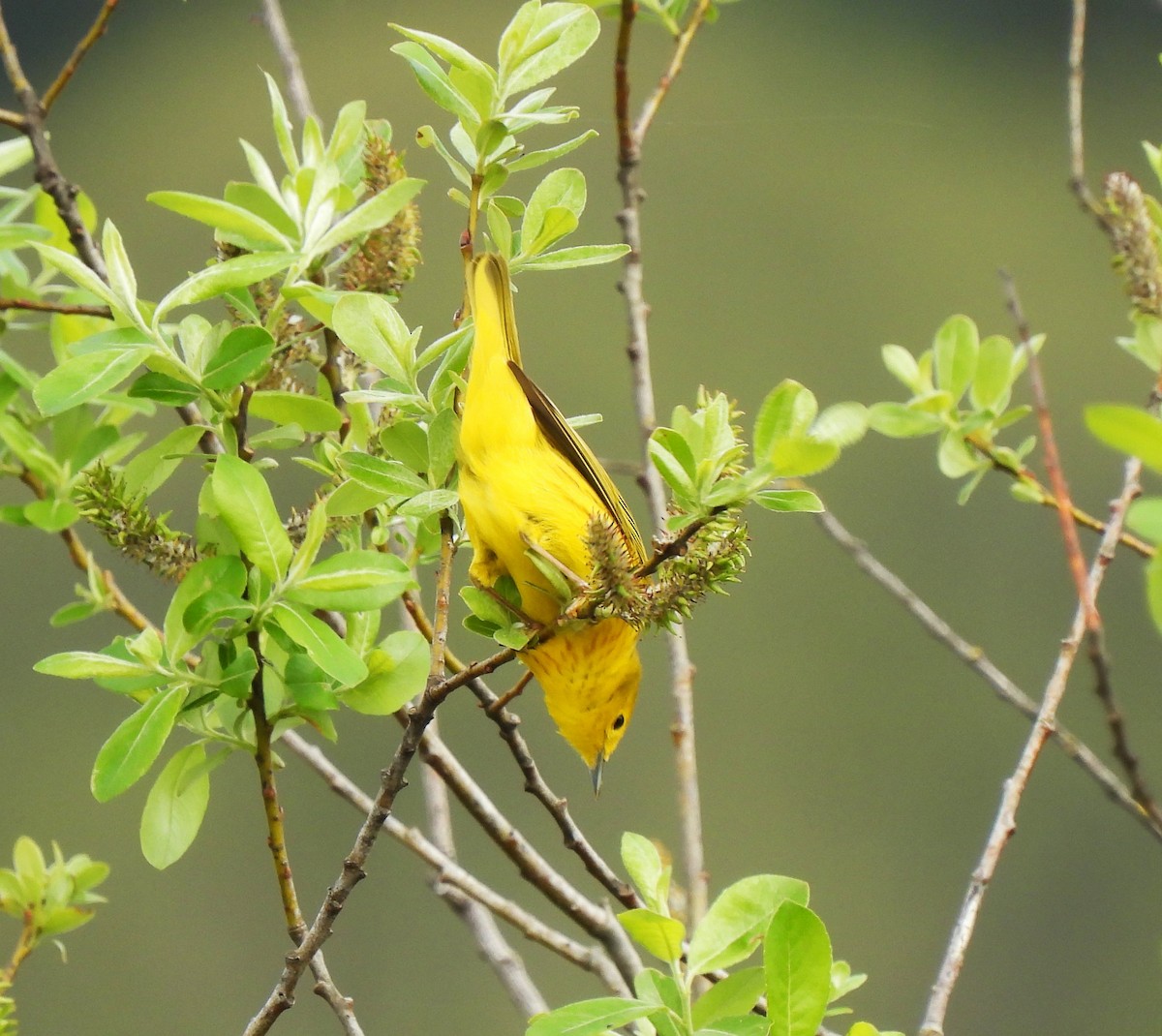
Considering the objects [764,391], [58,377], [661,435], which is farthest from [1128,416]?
[764,391]

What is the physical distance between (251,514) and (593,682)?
33.0 inches

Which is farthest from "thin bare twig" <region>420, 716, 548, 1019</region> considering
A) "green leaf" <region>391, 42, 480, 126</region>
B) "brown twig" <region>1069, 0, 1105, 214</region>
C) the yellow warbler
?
"brown twig" <region>1069, 0, 1105, 214</region>

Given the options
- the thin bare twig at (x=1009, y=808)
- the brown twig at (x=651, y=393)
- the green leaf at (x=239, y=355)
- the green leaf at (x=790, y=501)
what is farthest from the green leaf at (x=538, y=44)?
the thin bare twig at (x=1009, y=808)

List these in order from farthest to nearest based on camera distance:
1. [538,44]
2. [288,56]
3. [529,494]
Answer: [288,56]
[529,494]
[538,44]

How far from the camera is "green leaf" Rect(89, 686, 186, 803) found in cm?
86

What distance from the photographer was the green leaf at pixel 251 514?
0.84m

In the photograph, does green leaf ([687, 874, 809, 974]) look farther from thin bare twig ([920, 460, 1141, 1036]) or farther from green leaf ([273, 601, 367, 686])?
green leaf ([273, 601, 367, 686])

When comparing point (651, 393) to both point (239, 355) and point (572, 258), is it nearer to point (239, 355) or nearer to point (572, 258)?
point (572, 258)

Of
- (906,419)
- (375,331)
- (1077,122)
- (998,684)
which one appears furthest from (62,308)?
(1077,122)

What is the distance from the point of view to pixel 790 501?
2.68ft

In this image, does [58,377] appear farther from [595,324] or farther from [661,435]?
[595,324]

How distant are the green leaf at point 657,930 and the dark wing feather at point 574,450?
24.1 inches

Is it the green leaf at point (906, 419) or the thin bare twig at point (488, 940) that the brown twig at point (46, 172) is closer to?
the thin bare twig at point (488, 940)

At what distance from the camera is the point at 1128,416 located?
44 cm
